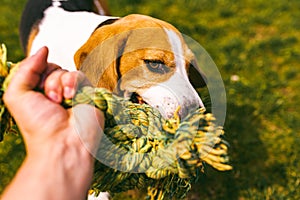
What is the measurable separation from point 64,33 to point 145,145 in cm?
150

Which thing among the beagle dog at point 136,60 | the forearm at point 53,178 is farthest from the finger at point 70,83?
the beagle dog at point 136,60

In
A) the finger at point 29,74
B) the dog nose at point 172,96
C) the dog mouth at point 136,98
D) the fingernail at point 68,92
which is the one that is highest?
the finger at point 29,74

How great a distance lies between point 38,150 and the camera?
1381mm

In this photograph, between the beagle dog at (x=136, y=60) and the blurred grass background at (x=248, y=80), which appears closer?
the beagle dog at (x=136, y=60)

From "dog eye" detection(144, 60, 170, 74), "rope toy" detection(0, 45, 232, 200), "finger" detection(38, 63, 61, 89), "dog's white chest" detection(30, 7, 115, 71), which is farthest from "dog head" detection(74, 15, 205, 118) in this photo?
"finger" detection(38, 63, 61, 89)

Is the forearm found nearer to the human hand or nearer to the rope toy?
the human hand

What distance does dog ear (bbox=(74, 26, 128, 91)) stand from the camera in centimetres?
248

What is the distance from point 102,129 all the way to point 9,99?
1.15 feet

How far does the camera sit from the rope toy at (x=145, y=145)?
165 cm

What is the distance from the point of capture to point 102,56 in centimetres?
257

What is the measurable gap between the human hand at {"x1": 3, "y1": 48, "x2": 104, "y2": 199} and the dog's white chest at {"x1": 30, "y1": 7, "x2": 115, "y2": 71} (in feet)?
3.77

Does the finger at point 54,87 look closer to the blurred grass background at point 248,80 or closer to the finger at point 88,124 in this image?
the finger at point 88,124

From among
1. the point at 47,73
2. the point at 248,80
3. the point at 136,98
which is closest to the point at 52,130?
the point at 47,73

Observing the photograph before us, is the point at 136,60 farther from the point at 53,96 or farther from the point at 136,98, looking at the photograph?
the point at 53,96
